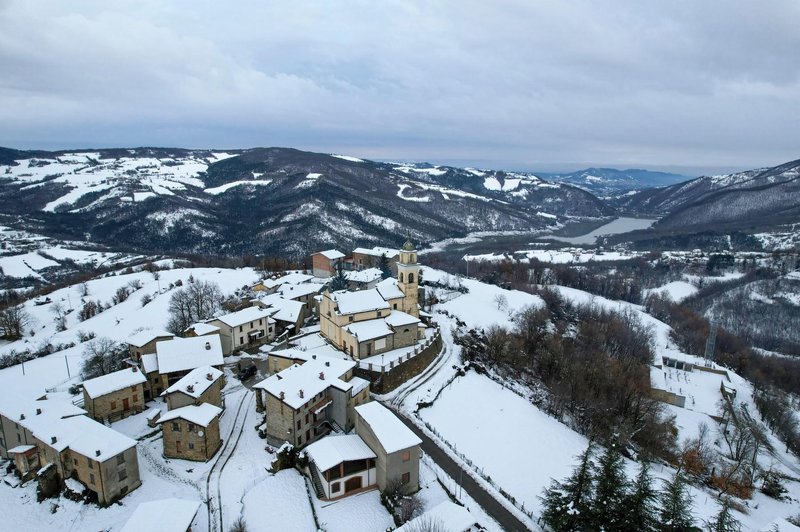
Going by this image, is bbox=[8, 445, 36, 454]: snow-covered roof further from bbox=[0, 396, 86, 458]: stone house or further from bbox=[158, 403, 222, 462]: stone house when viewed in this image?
bbox=[158, 403, 222, 462]: stone house

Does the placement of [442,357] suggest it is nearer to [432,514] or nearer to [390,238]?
[432,514]

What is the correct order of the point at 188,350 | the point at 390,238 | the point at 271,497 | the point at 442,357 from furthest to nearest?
→ 1. the point at 390,238
2. the point at 442,357
3. the point at 188,350
4. the point at 271,497

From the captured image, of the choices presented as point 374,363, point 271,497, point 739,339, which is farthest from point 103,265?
point 739,339

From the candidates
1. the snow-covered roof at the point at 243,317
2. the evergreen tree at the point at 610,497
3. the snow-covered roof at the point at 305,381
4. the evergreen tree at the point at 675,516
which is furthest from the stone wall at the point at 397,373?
the evergreen tree at the point at 675,516

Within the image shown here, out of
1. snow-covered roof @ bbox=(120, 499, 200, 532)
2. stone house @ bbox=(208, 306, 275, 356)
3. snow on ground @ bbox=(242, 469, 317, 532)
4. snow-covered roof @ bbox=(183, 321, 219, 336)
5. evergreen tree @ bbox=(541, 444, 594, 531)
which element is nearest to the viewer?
snow-covered roof @ bbox=(120, 499, 200, 532)

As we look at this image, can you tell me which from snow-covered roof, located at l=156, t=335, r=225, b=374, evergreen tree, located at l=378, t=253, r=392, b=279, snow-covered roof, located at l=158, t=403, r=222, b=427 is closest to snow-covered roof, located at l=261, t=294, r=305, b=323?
snow-covered roof, located at l=156, t=335, r=225, b=374

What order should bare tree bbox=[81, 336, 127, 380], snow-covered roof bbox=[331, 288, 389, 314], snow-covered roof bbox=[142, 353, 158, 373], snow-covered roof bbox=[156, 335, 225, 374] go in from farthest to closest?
1. snow-covered roof bbox=[331, 288, 389, 314]
2. bare tree bbox=[81, 336, 127, 380]
3. snow-covered roof bbox=[156, 335, 225, 374]
4. snow-covered roof bbox=[142, 353, 158, 373]
